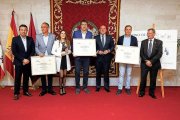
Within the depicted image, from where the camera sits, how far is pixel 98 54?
5211 mm

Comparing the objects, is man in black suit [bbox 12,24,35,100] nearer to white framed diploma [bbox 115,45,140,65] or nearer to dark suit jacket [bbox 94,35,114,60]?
dark suit jacket [bbox 94,35,114,60]

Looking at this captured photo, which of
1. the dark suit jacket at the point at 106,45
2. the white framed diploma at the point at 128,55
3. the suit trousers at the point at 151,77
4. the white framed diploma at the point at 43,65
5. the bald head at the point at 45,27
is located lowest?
the suit trousers at the point at 151,77

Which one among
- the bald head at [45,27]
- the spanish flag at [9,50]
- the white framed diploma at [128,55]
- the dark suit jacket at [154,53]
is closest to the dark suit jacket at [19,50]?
the bald head at [45,27]

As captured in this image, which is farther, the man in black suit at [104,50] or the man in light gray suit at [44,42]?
the man in black suit at [104,50]

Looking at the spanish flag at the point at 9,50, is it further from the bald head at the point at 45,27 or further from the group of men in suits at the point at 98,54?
the bald head at the point at 45,27

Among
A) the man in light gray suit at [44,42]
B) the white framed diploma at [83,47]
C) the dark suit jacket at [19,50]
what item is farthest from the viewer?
the white framed diploma at [83,47]

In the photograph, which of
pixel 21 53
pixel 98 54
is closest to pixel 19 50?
pixel 21 53

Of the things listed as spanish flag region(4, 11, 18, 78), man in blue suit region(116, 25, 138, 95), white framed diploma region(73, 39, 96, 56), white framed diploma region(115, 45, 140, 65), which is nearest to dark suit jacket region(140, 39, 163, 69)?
white framed diploma region(115, 45, 140, 65)

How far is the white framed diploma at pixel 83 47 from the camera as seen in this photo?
5.04 metres

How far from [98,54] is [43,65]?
1228mm

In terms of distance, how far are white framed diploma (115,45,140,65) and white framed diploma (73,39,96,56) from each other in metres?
0.56

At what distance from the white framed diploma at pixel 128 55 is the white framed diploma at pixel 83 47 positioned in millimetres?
562

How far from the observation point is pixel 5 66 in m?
5.55

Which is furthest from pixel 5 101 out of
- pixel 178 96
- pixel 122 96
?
pixel 178 96
